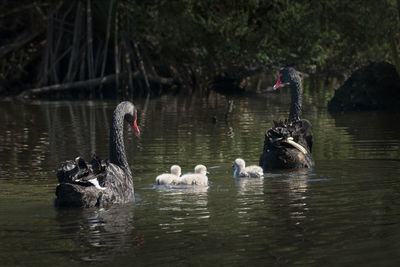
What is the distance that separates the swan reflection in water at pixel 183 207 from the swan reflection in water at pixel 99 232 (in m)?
0.38

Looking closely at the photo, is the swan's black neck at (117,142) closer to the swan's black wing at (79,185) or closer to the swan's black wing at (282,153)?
the swan's black wing at (79,185)

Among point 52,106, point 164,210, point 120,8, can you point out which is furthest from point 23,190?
point 120,8

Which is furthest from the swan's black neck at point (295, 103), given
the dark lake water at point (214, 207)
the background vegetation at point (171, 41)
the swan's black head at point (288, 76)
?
the background vegetation at point (171, 41)

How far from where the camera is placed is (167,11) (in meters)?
32.2

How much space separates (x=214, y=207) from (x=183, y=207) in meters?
0.35

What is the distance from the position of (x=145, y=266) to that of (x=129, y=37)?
1012 inches

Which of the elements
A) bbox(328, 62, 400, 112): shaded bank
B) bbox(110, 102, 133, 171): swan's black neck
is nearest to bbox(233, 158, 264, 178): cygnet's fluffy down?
bbox(110, 102, 133, 171): swan's black neck

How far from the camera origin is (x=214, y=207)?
360 inches

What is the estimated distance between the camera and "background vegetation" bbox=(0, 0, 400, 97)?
99.1 ft

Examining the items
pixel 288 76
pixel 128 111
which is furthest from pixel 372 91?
pixel 128 111

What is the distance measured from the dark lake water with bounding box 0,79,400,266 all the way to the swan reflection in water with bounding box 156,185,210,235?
0.01m

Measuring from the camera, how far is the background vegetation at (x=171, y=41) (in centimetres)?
3020

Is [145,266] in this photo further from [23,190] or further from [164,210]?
[23,190]

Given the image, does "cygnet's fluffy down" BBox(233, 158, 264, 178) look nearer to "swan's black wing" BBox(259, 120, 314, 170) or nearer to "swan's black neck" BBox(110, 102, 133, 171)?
"swan's black wing" BBox(259, 120, 314, 170)
